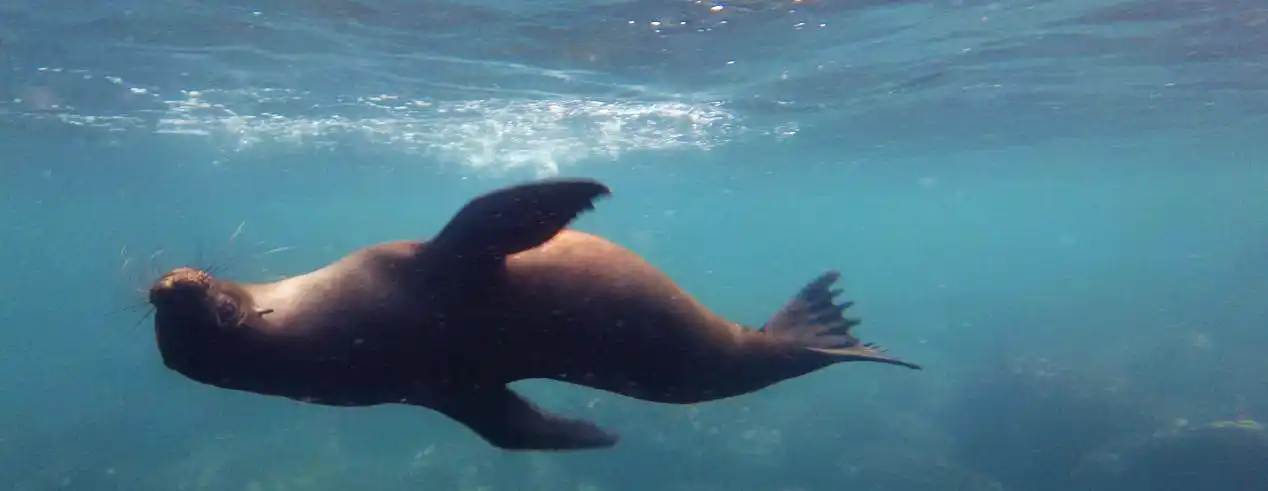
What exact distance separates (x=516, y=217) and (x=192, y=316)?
112 centimetres

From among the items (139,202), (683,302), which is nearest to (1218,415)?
(683,302)

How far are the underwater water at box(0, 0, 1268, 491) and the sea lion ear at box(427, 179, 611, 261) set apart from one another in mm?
1048

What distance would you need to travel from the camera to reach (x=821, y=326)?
14.4 feet

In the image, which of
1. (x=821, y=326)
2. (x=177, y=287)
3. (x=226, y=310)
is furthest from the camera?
(x=821, y=326)

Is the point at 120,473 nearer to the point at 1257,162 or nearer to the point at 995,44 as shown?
the point at 995,44

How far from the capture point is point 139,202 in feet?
160

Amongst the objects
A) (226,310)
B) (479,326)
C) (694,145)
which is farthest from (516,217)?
(694,145)

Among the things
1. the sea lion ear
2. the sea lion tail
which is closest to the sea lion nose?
the sea lion ear

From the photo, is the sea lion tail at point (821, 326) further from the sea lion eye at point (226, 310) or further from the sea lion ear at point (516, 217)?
the sea lion eye at point (226, 310)

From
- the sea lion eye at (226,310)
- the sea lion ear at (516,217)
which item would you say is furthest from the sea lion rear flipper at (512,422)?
the sea lion eye at (226,310)

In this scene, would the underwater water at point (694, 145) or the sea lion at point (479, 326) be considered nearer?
the sea lion at point (479, 326)

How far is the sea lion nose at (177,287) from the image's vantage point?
255 centimetres

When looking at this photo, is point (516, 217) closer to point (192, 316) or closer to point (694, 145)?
point (192, 316)

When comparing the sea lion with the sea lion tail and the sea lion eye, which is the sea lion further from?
the sea lion tail
